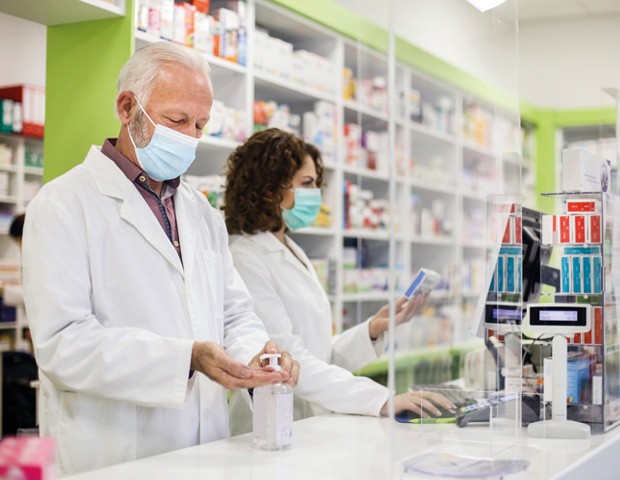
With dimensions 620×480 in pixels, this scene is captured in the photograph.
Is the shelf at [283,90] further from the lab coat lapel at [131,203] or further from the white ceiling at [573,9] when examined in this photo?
the lab coat lapel at [131,203]

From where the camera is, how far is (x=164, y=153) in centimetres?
226

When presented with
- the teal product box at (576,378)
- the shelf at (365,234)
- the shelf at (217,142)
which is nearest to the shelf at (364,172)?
the shelf at (365,234)

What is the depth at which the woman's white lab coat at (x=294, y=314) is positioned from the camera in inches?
110

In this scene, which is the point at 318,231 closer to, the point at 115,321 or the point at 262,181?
the point at 262,181

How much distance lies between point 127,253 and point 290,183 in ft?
3.29

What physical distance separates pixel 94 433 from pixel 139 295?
360mm

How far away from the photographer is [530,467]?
1.88 m

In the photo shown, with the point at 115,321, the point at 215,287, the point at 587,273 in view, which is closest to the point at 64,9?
the point at 215,287

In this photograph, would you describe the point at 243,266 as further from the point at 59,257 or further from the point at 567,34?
the point at 567,34

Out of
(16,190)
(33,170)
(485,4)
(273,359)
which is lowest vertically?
(273,359)

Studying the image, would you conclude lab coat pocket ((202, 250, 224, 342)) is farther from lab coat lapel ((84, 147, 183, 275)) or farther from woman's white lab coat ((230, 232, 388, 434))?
woman's white lab coat ((230, 232, 388, 434))

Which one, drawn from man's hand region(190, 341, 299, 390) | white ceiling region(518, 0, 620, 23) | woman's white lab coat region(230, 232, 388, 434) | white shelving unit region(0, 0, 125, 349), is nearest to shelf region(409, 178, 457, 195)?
man's hand region(190, 341, 299, 390)

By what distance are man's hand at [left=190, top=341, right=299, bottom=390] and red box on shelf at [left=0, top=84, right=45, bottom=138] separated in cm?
568

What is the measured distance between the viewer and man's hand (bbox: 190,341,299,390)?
6.31 ft
